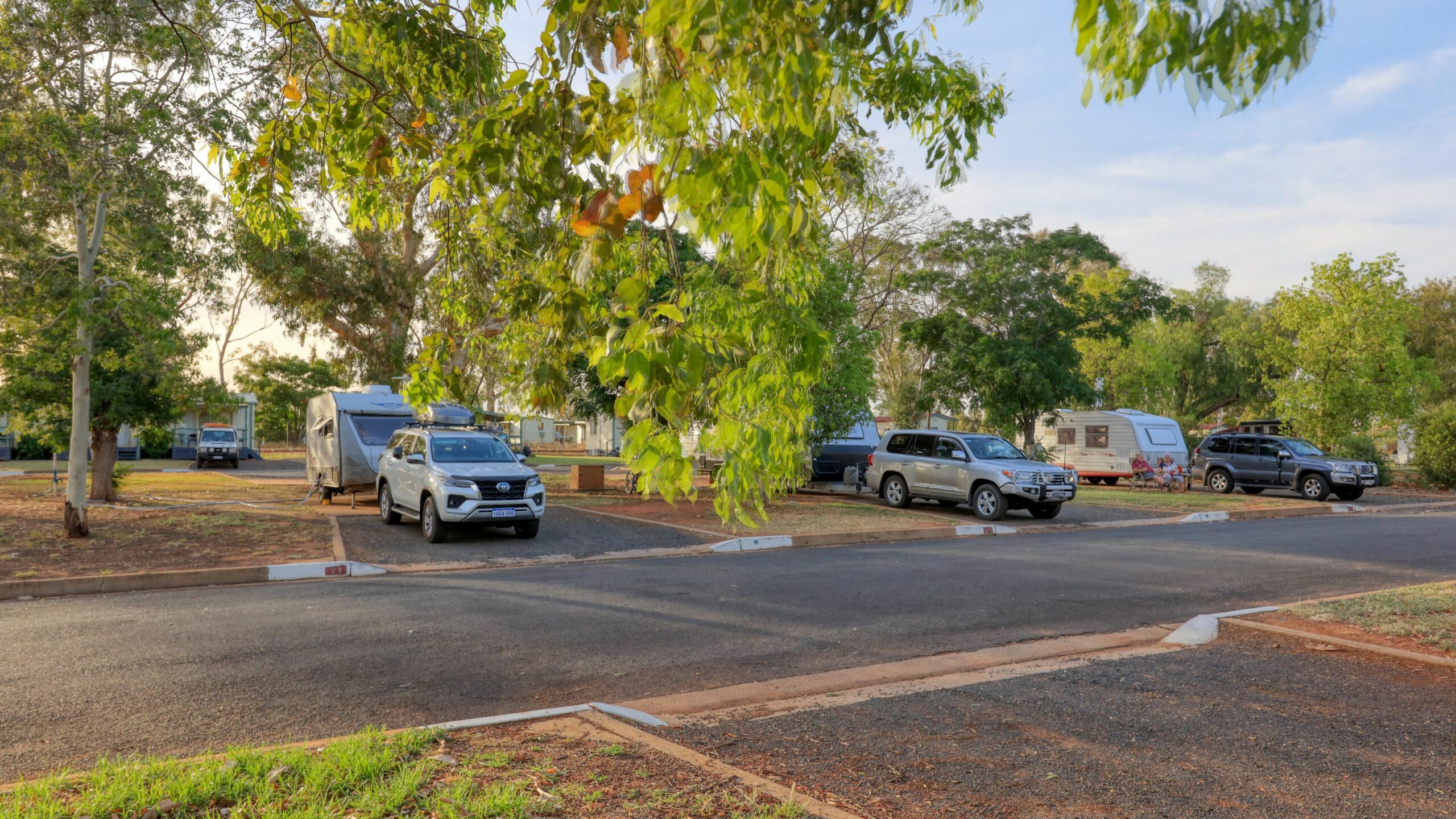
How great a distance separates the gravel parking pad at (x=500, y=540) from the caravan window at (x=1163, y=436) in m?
21.1

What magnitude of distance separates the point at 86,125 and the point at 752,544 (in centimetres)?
1064

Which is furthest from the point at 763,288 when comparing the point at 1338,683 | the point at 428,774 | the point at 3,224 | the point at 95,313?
the point at 3,224

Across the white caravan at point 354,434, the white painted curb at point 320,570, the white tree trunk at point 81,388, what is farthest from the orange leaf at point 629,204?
the white caravan at point 354,434

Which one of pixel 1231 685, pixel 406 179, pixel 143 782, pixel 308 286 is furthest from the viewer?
pixel 308 286

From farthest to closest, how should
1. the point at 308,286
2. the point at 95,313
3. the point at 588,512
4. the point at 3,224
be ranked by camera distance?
the point at 308,286 → the point at 588,512 → the point at 3,224 → the point at 95,313

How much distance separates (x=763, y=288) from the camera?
304cm

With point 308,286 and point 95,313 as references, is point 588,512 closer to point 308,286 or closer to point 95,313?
point 95,313

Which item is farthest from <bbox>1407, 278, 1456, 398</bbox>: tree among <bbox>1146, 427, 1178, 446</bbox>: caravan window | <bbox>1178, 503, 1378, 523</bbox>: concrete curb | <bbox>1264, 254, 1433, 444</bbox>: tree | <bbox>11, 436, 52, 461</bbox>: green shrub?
<bbox>11, 436, 52, 461</bbox>: green shrub

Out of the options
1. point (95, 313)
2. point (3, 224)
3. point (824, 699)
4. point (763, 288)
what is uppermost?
point (3, 224)

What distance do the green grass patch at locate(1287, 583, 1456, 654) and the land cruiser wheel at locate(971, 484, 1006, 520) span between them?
9.91 metres

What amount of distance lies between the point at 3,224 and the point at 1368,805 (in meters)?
16.7

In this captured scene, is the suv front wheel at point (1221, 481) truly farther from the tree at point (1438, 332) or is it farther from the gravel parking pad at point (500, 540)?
the tree at point (1438, 332)

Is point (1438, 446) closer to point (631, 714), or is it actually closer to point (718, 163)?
point (631, 714)

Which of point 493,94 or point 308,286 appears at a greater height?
point 308,286
